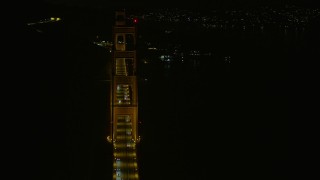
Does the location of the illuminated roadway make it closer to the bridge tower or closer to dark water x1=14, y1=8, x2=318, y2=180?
the bridge tower

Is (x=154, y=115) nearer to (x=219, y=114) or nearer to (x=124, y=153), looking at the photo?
(x=219, y=114)

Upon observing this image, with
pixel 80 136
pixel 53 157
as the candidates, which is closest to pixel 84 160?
pixel 53 157

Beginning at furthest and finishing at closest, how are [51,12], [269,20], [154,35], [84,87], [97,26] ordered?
[269,20]
[154,35]
[97,26]
[51,12]
[84,87]

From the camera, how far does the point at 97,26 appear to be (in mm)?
18828

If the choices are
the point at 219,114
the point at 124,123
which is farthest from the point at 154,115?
the point at 124,123

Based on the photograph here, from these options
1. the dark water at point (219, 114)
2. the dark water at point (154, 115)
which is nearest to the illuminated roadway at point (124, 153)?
the dark water at point (154, 115)

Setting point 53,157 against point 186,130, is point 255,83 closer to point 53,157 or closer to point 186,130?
point 186,130

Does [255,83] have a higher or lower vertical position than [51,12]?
lower

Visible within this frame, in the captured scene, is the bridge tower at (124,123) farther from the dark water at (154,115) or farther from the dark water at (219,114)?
the dark water at (219,114)

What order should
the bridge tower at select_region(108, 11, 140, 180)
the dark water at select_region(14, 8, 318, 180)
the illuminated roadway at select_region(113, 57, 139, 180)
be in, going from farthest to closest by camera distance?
the dark water at select_region(14, 8, 318, 180), the bridge tower at select_region(108, 11, 140, 180), the illuminated roadway at select_region(113, 57, 139, 180)

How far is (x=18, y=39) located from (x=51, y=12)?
4853mm

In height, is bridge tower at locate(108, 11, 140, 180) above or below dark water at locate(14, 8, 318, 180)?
above

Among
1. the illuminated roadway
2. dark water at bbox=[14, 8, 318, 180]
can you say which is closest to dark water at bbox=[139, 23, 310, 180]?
dark water at bbox=[14, 8, 318, 180]

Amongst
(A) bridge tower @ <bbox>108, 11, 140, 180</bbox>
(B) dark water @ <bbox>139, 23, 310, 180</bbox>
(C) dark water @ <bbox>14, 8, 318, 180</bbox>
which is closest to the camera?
(A) bridge tower @ <bbox>108, 11, 140, 180</bbox>
